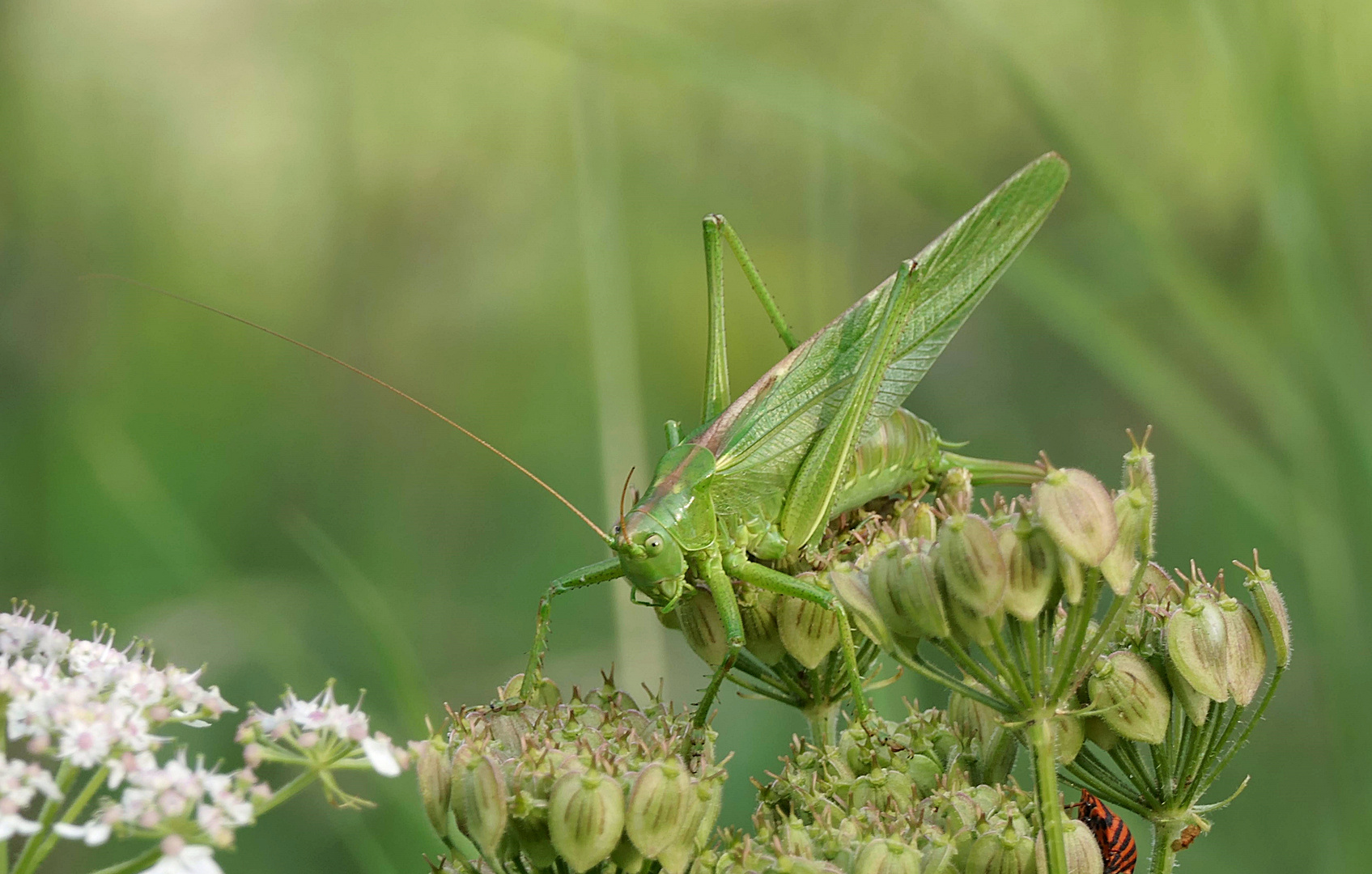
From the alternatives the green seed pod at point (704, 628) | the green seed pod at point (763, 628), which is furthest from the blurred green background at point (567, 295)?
the green seed pod at point (763, 628)

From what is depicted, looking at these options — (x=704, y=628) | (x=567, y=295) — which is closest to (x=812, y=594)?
(x=704, y=628)

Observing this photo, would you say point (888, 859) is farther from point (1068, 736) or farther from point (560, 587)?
point (560, 587)

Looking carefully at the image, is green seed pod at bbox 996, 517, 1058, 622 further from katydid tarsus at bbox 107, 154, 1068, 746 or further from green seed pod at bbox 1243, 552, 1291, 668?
katydid tarsus at bbox 107, 154, 1068, 746

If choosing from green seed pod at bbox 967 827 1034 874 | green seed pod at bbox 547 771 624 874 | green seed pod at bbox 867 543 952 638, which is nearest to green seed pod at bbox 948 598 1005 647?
green seed pod at bbox 867 543 952 638

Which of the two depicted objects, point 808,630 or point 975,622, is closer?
point 975,622

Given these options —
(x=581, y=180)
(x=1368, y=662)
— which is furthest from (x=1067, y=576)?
(x=581, y=180)

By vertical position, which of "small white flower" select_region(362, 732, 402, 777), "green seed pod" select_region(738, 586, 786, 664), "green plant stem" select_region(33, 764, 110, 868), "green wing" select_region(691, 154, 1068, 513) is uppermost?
"green wing" select_region(691, 154, 1068, 513)

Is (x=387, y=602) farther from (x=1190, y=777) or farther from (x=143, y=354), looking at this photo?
(x=1190, y=777)
